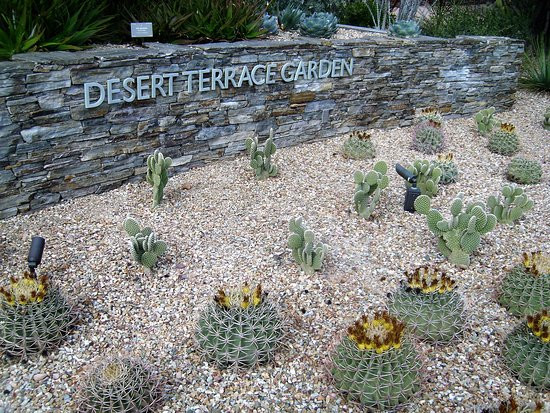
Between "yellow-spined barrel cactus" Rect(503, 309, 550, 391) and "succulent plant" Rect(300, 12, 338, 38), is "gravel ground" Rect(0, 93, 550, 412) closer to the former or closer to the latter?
"yellow-spined barrel cactus" Rect(503, 309, 550, 391)

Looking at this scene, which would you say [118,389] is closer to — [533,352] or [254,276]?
[254,276]

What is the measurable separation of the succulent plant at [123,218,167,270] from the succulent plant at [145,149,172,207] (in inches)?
32.0

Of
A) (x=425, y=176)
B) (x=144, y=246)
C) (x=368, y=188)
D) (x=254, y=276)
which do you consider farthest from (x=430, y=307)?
(x=425, y=176)

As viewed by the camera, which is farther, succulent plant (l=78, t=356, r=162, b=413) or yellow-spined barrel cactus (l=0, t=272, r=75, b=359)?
yellow-spined barrel cactus (l=0, t=272, r=75, b=359)

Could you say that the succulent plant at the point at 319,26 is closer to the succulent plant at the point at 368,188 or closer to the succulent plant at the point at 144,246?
the succulent plant at the point at 368,188

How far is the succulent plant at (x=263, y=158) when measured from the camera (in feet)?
16.2

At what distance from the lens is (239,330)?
9.29 ft

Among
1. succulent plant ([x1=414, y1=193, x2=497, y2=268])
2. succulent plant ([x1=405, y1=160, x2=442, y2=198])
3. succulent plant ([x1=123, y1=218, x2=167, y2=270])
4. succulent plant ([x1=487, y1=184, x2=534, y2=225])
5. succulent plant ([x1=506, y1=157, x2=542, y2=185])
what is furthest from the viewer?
succulent plant ([x1=506, y1=157, x2=542, y2=185])

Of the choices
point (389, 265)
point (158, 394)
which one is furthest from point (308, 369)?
point (389, 265)

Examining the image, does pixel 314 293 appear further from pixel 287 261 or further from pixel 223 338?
pixel 223 338

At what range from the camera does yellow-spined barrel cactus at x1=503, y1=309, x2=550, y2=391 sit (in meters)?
2.75

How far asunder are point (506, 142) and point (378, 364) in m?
4.36

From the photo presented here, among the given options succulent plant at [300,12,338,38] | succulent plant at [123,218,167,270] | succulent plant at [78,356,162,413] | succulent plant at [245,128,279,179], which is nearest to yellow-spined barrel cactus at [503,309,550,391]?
succulent plant at [78,356,162,413]

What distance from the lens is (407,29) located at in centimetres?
676
